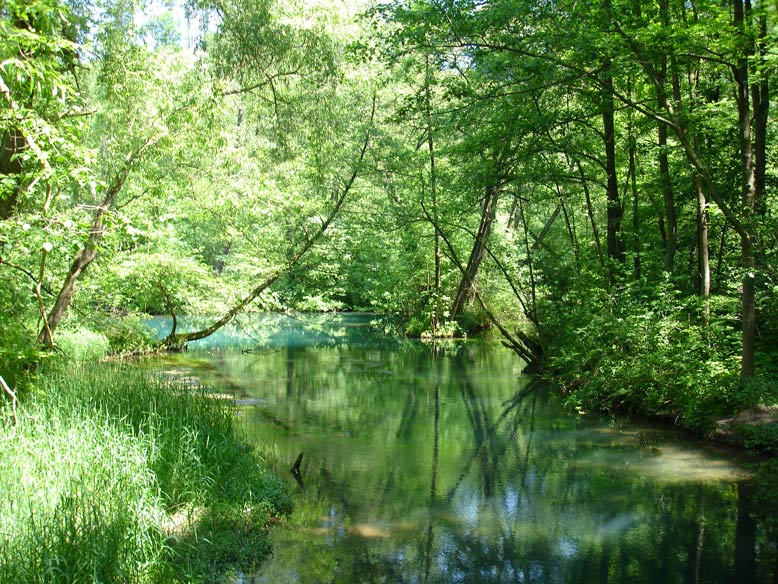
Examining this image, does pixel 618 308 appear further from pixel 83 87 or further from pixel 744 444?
pixel 83 87

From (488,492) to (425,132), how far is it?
6.53 metres

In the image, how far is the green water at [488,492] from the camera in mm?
4938

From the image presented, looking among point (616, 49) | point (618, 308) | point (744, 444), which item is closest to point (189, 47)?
point (616, 49)

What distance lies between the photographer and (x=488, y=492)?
6742 millimetres

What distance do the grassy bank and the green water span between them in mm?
439

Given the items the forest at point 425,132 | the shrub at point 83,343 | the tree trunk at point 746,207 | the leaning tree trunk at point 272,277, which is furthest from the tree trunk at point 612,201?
the shrub at point 83,343

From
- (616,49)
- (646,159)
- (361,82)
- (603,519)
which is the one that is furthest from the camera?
(646,159)

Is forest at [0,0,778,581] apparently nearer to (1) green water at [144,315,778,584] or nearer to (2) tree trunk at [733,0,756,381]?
(2) tree trunk at [733,0,756,381]

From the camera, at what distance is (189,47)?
9.19m

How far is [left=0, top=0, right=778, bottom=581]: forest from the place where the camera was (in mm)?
6371

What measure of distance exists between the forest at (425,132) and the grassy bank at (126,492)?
105 millimetres

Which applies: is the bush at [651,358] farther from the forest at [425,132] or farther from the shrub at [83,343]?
the shrub at [83,343]

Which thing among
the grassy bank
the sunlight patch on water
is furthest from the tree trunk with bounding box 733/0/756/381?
the grassy bank

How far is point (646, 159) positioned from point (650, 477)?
9.33 m
